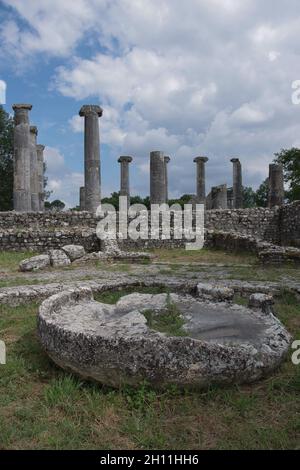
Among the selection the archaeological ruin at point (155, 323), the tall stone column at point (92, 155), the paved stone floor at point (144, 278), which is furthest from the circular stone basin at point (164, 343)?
the tall stone column at point (92, 155)

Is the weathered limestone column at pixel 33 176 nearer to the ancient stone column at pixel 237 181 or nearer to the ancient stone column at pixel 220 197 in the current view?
the ancient stone column at pixel 220 197

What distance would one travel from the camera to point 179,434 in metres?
2.93

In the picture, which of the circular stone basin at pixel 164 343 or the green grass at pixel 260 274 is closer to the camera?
the circular stone basin at pixel 164 343

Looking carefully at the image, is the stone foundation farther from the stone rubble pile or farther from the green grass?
the green grass

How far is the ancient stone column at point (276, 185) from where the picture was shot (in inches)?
1027

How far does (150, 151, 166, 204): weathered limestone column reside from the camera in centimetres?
2500

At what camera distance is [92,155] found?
70.9ft

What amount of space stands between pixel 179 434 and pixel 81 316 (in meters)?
2.22

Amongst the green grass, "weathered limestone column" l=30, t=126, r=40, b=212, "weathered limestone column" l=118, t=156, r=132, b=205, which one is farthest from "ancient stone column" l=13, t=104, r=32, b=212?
the green grass

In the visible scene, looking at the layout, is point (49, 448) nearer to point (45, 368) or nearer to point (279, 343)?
point (45, 368)

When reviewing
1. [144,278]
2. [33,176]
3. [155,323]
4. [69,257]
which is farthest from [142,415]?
[33,176]

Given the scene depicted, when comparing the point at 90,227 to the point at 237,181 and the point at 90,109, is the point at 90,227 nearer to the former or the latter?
the point at 90,109

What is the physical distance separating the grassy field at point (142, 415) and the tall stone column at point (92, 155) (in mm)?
18164

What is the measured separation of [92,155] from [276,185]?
1217cm
